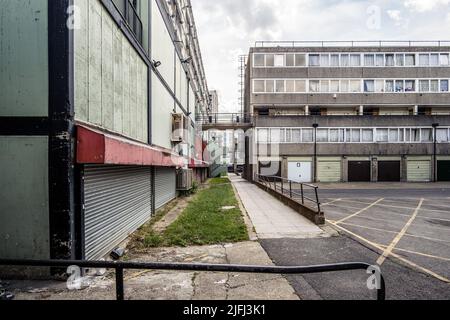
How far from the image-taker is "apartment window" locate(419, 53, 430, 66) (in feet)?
105

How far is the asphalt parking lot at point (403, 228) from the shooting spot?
586cm

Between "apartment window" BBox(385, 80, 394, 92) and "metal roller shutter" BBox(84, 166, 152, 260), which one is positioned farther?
"apartment window" BBox(385, 80, 394, 92)

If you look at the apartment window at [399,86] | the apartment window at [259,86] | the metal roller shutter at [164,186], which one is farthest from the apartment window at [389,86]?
the metal roller shutter at [164,186]

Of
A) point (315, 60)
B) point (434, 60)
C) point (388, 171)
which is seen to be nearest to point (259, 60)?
Answer: point (315, 60)

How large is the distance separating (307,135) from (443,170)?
15.4m

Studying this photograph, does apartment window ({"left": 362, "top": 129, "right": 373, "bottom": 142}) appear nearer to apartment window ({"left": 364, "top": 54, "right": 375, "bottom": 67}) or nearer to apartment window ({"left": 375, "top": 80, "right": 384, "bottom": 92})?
apartment window ({"left": 375, "top": 80, "right": 384, "bottom": 92})

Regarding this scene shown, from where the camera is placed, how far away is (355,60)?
31.9 m

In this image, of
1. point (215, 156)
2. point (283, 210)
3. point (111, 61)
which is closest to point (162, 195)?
point (283, 210)

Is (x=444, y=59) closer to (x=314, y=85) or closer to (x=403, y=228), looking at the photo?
(x=314, y=85)

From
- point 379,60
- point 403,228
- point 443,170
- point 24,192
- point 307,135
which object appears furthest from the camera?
point 379,60

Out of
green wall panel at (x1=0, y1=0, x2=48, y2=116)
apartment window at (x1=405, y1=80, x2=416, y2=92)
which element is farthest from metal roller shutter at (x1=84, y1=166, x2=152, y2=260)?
apartment window at (x1=405, y1=80, x2=416, y2=92)

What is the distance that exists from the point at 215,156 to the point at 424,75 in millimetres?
32037

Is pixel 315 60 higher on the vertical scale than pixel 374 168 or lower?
higher

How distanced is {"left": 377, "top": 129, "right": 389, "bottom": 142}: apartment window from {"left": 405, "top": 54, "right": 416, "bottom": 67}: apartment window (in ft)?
28.0
